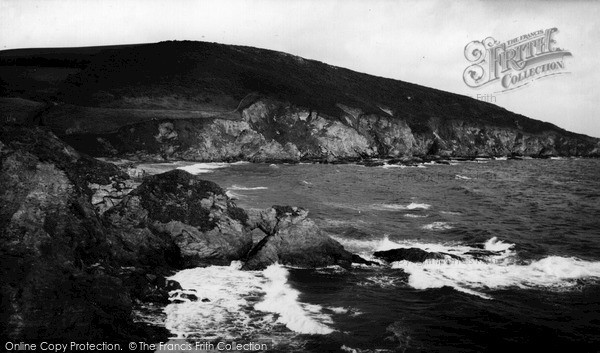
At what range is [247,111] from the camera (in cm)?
8438

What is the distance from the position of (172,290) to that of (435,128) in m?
110

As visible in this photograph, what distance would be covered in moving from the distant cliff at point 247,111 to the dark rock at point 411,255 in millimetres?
51449

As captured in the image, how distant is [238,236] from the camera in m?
20.9

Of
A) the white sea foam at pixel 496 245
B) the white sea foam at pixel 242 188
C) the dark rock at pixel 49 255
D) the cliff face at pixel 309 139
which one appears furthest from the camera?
the cliff face at pixel 309 139

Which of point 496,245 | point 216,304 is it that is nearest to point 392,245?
point 496,245

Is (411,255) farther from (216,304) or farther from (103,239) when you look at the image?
(103,239)

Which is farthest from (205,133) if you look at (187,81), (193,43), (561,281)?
(561,281)

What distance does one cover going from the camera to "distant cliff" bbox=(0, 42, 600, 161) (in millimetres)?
69188

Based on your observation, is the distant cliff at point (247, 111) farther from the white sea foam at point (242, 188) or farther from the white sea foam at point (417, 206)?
the white sea foam at point (417, 206)

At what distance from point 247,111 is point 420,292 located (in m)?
70.9

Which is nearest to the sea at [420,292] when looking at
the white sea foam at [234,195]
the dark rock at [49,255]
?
the white sea foam at [234,195]

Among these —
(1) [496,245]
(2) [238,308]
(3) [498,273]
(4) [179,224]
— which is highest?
(4) [179,224]

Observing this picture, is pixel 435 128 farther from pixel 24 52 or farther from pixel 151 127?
pixel 24 52

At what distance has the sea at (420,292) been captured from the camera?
1338 centimetres
